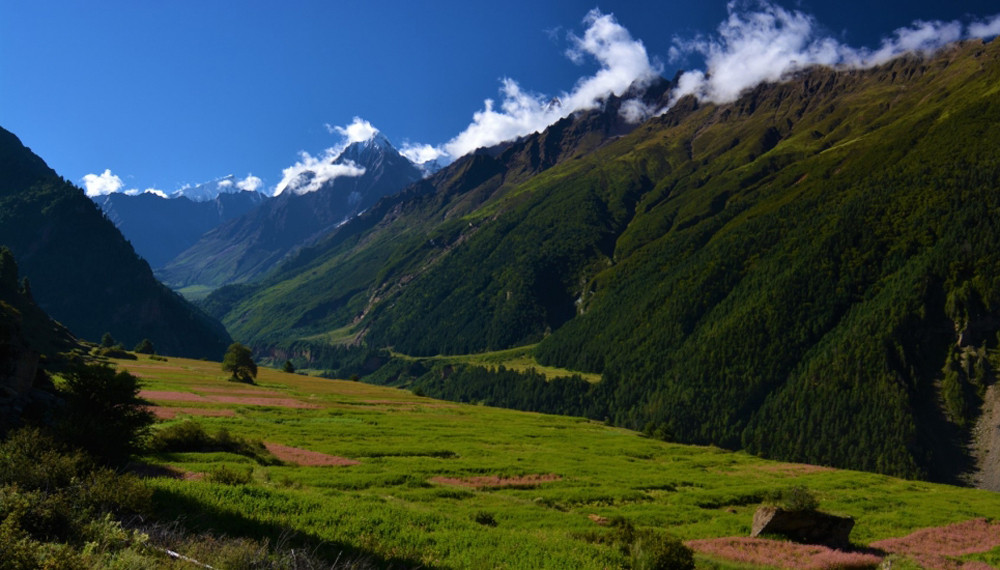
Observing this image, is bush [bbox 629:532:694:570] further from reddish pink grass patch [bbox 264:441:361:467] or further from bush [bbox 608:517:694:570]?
reddish pink grass patch [bbox 264:441:361:467]

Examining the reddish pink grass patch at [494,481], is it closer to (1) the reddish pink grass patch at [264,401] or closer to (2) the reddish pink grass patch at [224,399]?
(2) the reddish pink grass patch at [224,399]

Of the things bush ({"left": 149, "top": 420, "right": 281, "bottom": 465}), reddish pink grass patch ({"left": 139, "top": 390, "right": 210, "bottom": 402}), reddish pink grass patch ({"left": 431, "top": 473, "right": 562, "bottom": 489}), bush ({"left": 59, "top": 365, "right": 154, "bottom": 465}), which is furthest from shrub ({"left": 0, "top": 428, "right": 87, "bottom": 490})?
reddish pink grass patch ({"left": 139, "top": 390, "right": 210, "bottom": 402})

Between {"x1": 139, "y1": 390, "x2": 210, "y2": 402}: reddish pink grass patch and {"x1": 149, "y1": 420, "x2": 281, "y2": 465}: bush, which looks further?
{"x1": 139, "y1": 390, "x2": 210, "y2": 402}: reddish pink grass patch

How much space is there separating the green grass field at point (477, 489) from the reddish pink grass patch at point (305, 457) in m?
1.66

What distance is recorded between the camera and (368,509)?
21.5m

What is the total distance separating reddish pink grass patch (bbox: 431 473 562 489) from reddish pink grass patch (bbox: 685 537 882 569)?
1417 centimetres

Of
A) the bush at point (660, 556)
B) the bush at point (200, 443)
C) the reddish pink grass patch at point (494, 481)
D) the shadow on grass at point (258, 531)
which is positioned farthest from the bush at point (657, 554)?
the bush at point (200, 443)

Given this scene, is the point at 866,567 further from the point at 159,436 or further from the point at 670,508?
the point at 159,436

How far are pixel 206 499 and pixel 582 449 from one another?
5201 cm

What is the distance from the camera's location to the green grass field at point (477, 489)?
59.5 feet

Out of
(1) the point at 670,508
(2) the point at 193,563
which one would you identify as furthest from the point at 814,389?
(2) the point at 193,563

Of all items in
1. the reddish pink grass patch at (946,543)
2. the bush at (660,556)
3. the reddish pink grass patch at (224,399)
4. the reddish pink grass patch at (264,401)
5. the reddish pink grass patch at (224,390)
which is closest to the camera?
the bush at (660,556)

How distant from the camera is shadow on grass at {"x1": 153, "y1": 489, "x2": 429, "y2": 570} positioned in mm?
15047

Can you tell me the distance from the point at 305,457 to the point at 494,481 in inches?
568
